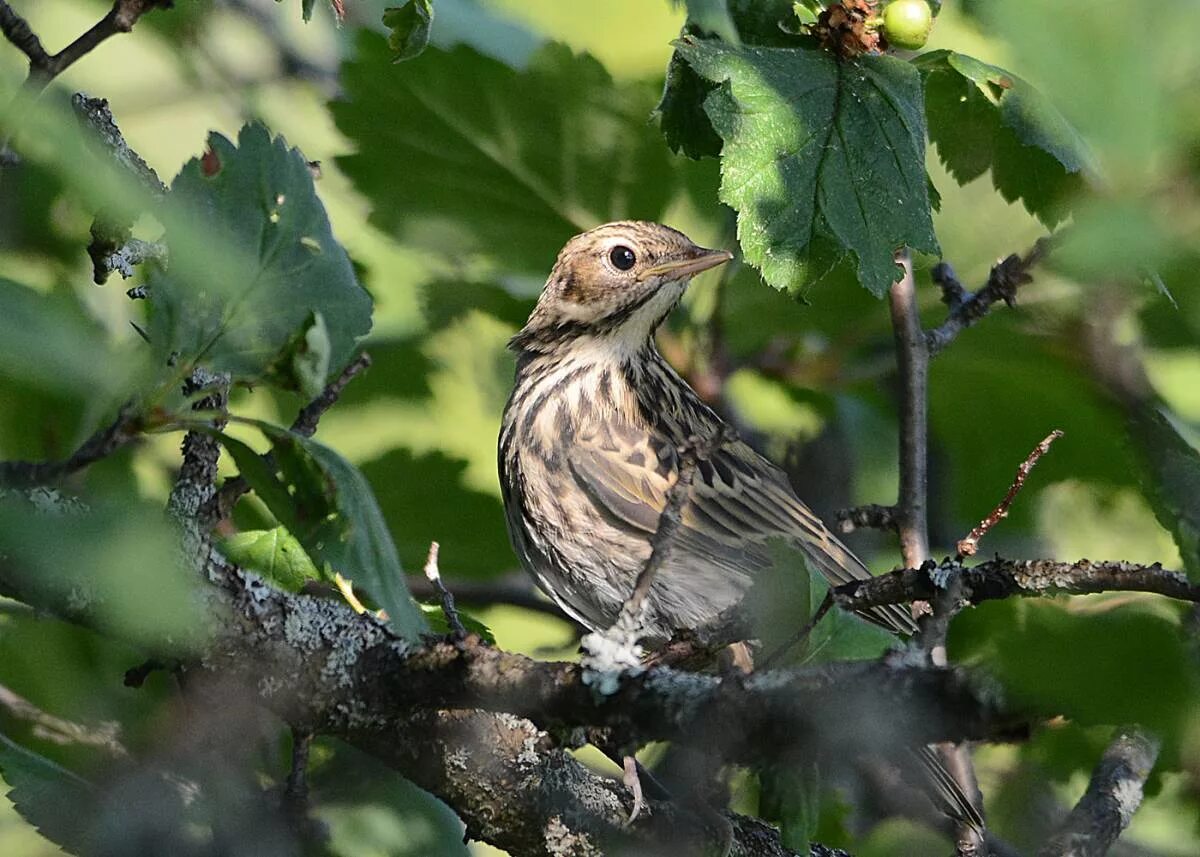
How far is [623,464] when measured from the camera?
4.42 meters

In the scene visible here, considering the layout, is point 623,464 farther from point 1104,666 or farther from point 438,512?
point 1104,666

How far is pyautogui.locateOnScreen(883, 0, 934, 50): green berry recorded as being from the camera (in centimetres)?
281

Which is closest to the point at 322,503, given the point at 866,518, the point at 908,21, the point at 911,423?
the point at 908,21

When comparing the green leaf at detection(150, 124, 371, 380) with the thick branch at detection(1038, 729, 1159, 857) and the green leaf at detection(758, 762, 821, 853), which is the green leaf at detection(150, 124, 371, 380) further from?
the thick branch at detection(1038, 729, 1159, 857)

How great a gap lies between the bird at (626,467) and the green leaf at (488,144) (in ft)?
0.65

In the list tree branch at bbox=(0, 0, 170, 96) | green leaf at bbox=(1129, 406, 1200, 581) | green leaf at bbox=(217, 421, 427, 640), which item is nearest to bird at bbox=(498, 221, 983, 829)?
green leaf at bbox=(217, 421, 427, 640)

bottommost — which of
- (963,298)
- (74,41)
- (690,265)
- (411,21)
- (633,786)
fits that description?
(633,786)

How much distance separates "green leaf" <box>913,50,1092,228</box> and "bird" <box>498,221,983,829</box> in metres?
1.10

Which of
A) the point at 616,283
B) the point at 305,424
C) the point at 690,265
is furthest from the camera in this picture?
the point at 616,283

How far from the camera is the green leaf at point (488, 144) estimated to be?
4266 mm

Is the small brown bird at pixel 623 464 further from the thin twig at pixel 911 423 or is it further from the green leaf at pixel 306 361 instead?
the green leaf at pixel 306 361

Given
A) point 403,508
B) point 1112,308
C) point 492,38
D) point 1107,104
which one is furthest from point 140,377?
point 492,38

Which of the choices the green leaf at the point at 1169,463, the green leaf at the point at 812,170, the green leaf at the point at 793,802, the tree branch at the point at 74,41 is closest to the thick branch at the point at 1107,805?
the green leaf at the point at 812,170

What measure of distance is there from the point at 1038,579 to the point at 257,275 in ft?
3.36
